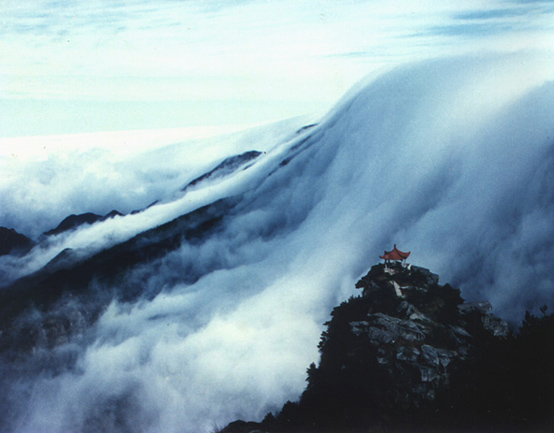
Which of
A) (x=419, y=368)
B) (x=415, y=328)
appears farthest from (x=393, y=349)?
(x=415, y=328)

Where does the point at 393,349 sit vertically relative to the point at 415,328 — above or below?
below

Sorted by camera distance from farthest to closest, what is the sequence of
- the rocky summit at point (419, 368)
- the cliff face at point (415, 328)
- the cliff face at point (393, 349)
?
1. the cliff face at point (415, 328)
2. the cliff face at point (393, 349)
3. the rocky summit at point (419, 368)

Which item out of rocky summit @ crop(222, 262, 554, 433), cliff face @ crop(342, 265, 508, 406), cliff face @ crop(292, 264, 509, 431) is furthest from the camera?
cliff face @ crop(342, 265, 508, 406)

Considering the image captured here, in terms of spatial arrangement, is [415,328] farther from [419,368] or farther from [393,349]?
[419,368]

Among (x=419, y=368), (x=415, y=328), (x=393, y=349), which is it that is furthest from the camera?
(x=415, y=328)

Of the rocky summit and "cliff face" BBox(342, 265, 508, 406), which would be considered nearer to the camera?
the rocky summit

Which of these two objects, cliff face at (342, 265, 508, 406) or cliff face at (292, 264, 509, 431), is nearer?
cliff face at (292, 264, 509, 431)

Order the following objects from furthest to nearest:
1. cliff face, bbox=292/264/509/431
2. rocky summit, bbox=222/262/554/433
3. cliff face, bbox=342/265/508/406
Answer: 1. cliff face, bbox=342/265/508/406
2. cliff face, bbox=292/264/509/431
3. rocky summit, bbox=222/262/554/433

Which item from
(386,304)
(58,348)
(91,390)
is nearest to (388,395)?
(386,304)
